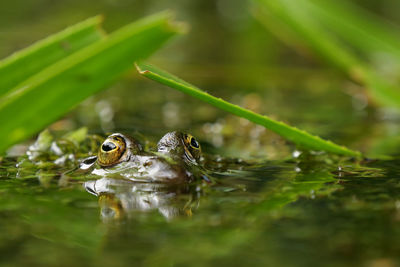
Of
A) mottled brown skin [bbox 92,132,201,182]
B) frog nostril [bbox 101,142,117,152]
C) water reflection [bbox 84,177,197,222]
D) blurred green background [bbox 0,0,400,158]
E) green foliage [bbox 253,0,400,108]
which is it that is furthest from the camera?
green foliage [bbox 253,0,400,108]

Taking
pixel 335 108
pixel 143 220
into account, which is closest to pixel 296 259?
pixel 143 220

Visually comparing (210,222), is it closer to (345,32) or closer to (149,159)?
(149,159)

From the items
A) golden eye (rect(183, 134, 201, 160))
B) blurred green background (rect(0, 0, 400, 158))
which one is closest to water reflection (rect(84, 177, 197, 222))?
golden eye (rect(183, 134, 201, 160))

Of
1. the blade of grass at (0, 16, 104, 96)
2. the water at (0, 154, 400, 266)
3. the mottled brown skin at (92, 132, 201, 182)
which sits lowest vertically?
the water at (0, 154, 400, 266)

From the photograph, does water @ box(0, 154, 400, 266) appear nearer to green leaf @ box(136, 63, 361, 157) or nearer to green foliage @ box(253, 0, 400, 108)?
green leaf @ box(136, 63, 361, 157)

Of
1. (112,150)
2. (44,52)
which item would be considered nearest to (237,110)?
(112,150)

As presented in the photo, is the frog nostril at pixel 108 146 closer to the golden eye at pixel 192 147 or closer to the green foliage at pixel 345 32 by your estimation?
the golden eye at pixel 192 147

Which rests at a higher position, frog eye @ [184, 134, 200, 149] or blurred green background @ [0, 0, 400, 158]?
blurred green background @ [0, 0, 400, 158]
